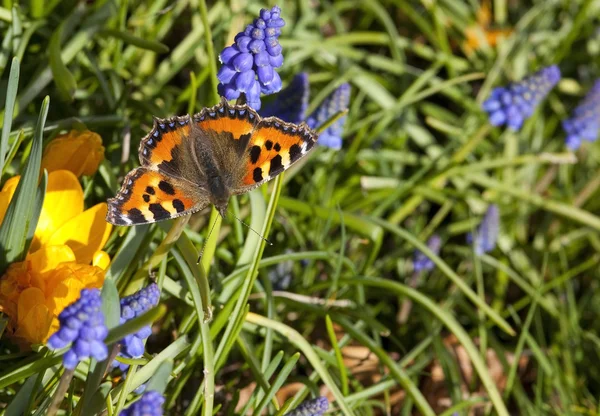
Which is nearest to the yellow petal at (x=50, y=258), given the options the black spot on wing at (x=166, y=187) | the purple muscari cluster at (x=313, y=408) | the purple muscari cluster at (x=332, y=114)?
the black spot on wing at (x=166, y=187)

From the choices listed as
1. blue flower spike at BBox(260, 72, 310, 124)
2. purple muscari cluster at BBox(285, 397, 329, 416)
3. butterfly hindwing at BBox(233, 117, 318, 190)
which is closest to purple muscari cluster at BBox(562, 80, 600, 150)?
blue flower spike at BBox(260, 72, 310, 124)

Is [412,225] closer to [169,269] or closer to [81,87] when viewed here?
[169,269]

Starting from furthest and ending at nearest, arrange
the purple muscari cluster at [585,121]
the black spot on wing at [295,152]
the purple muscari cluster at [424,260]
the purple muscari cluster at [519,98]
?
the purple muscari cluster at [585,121], the purple muscari cluster at [424,260], the purple muscari cluster at [519,98], the black spot on wing at [295,152]

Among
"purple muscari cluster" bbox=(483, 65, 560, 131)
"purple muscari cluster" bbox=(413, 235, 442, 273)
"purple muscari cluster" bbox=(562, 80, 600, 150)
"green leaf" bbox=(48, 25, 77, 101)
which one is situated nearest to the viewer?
"green leaf" bbox=(48, 25, 77, 101)

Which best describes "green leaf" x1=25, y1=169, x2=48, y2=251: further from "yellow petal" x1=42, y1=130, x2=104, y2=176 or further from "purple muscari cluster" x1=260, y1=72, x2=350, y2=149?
"purple muscari cluster" x1=260, y1=72, x2=350, y2=149

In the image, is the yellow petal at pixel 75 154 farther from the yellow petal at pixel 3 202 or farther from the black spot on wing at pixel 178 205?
the black spot on wing at pixel 178 205
